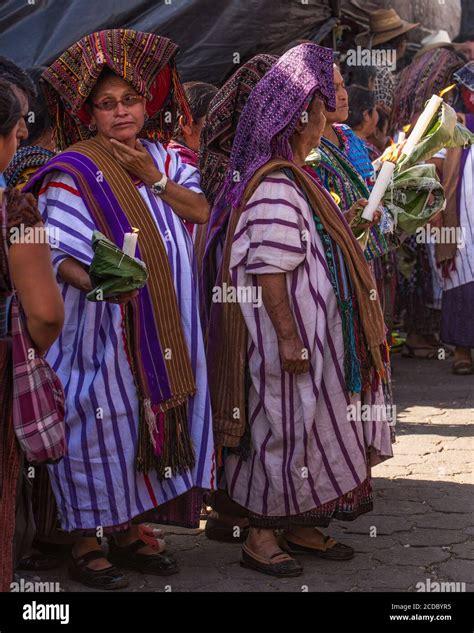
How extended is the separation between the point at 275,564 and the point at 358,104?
4662mm

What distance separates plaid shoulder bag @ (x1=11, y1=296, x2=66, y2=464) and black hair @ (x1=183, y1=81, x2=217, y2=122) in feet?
10.5

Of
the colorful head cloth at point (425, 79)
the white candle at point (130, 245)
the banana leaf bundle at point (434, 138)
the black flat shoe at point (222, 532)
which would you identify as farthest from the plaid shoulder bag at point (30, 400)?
the colorful head cloth at point (425, 79)

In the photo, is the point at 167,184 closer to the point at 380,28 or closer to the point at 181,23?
the point at 181,23

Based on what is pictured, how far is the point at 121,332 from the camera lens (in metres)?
4.72

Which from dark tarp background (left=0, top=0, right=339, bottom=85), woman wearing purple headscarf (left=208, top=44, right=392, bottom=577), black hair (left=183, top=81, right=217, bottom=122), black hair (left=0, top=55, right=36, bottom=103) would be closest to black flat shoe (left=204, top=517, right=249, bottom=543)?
woman wearing purple headscarf (left=208, top=44, right=392, bottom=577)

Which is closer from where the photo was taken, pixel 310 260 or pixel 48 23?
pixel 310 260

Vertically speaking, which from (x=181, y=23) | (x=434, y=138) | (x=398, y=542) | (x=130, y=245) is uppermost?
(x=181, y=23)

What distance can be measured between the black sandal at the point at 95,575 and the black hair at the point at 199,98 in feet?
8.53

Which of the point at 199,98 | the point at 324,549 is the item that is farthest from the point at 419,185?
the point at 324,549
